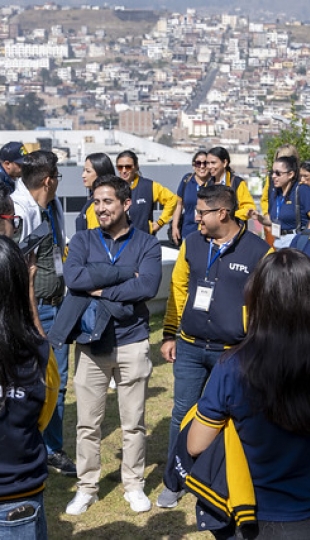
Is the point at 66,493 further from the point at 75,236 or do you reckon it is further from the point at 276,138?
the point at 276,138

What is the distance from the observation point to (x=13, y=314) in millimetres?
2447

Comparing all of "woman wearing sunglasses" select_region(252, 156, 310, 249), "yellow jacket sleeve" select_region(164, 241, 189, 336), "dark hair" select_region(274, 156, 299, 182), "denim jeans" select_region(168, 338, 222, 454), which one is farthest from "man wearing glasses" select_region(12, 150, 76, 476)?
"dark hair" select_region(274, 156, 299, 182)

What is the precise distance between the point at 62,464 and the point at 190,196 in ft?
11.4

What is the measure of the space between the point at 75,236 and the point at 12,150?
6.12 feet

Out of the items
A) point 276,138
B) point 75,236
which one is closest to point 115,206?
point 75,236

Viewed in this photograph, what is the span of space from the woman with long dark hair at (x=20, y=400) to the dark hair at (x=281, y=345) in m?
0.65

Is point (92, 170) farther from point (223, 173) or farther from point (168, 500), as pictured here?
point (168, 500)

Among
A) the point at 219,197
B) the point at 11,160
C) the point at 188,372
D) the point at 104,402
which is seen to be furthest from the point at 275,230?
the point at 104,402

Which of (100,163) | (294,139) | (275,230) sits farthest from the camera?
(294,139)

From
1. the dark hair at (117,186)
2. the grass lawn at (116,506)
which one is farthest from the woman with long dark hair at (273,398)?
the dark hair at (117,186)

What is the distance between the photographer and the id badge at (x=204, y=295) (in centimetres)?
443

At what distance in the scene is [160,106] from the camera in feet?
517

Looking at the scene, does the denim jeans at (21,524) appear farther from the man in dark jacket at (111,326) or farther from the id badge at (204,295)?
the id badge at (204,295)

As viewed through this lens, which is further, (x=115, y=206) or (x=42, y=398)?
(x=115, y=206)
